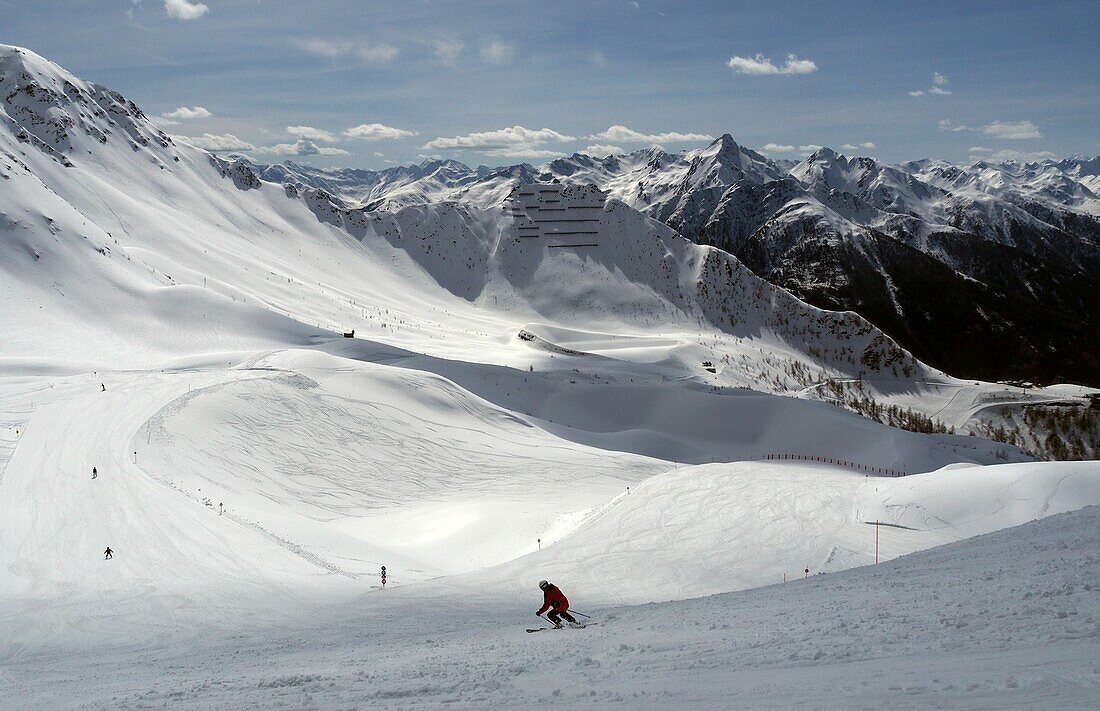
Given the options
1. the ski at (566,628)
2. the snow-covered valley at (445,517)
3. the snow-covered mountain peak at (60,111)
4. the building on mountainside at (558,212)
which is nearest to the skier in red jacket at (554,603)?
the ski at (566,628)

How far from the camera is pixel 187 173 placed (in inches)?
4820

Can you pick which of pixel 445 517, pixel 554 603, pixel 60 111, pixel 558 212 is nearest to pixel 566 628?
pixel 554 603

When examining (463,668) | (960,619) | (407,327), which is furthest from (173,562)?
(407,327)

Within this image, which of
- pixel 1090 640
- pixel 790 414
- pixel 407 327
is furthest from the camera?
pixel 407 327

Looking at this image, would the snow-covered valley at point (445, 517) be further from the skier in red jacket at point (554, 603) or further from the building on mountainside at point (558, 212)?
the building on mountainside at point (558, 212)

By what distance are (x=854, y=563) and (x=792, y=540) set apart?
2383 mm

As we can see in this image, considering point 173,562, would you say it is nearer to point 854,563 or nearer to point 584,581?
point 584,581

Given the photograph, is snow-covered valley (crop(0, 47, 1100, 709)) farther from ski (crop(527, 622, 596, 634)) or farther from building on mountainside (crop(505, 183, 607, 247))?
building on mountainside (crop(505, 183, 607, 247))

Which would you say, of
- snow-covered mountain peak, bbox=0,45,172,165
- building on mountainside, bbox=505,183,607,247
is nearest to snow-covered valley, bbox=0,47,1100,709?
snow-covered mountain peak, bbox=0,45,172,165

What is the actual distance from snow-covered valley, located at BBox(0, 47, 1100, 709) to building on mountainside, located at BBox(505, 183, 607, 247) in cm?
5405

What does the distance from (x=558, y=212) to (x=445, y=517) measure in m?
123

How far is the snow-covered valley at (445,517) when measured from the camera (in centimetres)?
927

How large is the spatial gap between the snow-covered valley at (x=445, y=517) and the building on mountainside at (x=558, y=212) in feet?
177

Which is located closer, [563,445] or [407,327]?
[563,445]
